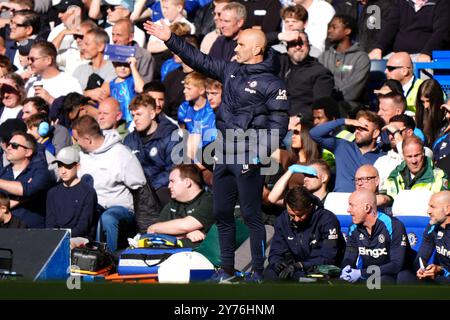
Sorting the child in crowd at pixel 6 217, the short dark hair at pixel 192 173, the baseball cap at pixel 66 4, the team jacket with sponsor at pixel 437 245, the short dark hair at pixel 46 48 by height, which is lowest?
the child in crowd at pixel 6 217

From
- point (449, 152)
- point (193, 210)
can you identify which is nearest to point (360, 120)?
point (449, 152)

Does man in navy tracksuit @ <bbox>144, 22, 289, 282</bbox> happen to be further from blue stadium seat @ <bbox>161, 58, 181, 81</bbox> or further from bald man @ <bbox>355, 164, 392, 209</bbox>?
blue stadium seat @ <bbox>161, 58, 181, 81</bbox>

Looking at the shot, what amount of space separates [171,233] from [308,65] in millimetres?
2621

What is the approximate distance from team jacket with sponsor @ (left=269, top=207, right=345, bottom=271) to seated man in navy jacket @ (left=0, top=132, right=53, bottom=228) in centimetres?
262

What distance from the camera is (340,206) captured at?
972cm

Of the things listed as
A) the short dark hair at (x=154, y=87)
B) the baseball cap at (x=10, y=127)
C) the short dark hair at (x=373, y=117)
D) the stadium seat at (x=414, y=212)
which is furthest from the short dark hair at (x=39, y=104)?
the stadium seat at (x=414, y=212)

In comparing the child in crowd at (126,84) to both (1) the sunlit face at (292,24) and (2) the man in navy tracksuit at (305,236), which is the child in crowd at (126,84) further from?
(2) the man in navy tracksuit at (305,236)

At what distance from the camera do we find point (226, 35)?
11562 mm

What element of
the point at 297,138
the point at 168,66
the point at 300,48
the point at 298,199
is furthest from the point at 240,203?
the point at 168,66

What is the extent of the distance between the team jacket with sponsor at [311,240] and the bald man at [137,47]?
422 cm

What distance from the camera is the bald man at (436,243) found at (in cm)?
870

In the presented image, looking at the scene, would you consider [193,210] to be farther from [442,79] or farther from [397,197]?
[442,79]

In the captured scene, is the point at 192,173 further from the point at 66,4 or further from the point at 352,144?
the point at 66,4
